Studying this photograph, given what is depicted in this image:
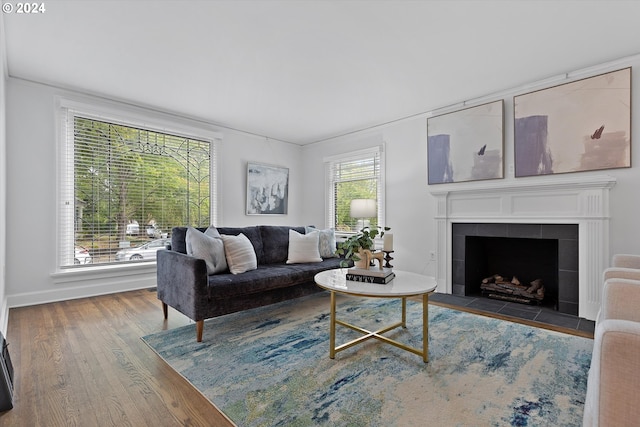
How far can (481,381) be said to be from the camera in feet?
5.84

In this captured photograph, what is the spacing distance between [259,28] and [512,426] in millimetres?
2909

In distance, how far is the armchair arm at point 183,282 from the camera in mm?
2334

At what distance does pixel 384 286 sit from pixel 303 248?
5.10 ft

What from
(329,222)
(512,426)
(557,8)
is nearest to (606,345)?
(512,426)

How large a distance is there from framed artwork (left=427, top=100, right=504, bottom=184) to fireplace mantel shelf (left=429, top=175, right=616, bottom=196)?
0.08 m

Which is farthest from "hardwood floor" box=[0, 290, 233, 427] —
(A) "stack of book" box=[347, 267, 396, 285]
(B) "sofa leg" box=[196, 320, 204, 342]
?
(A) "stack of book" box=[347, 267, 396, 285]

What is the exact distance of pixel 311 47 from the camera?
2582 mm

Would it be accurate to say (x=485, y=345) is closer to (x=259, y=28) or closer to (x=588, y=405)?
(x=588, y=405)

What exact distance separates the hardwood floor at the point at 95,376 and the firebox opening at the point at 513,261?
329cm

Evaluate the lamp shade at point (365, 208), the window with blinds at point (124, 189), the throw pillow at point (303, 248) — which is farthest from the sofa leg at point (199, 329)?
the lamp shade at point (365, 208)

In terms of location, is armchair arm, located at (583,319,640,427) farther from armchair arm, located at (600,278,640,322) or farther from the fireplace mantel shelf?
the fireplace mantel shelf

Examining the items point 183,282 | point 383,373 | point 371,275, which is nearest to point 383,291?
point 371,275

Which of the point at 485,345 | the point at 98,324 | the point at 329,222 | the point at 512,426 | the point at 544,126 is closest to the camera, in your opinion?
the point at 512,426

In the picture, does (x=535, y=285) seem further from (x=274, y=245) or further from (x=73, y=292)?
(x=73, y=292)
